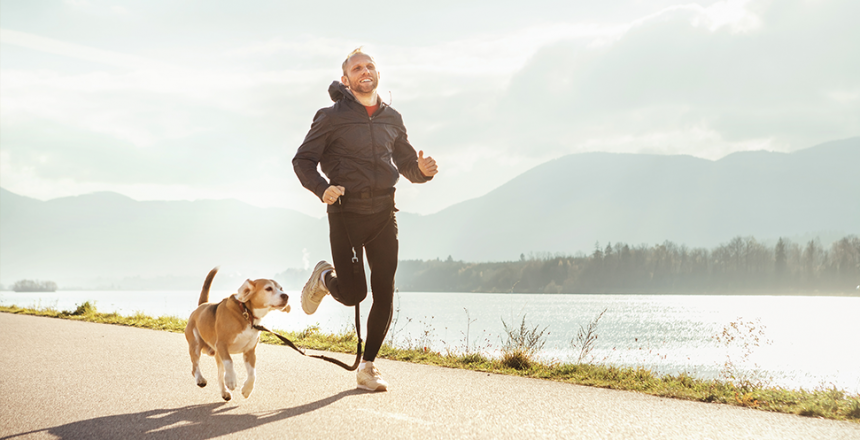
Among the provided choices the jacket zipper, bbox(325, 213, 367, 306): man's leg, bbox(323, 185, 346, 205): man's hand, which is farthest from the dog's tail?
the jacket zipper

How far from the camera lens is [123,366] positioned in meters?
6.58

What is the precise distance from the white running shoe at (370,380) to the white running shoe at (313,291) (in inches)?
31.3

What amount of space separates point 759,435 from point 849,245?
21211cm

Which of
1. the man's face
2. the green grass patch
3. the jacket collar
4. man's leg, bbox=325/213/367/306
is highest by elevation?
the man's face

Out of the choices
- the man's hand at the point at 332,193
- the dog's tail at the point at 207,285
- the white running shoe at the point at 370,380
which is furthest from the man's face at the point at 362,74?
the white running shoe at the point at 370,380

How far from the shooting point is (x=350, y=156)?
17.1 ft

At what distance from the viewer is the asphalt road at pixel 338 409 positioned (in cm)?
379

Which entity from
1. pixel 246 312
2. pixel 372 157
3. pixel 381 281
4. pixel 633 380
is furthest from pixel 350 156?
A: pixel 633 380

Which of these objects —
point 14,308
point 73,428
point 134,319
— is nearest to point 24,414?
point 73,428

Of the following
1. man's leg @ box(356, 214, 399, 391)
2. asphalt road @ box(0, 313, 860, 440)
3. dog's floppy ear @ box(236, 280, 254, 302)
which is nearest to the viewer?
asphalt road @ box(0, 313, 860, 440)

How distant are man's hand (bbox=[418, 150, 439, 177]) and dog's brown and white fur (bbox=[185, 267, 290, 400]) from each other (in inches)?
66.1

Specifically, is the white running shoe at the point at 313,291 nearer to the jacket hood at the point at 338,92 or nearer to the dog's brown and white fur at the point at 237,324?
the dog's brown and white fur at the point at 237,324

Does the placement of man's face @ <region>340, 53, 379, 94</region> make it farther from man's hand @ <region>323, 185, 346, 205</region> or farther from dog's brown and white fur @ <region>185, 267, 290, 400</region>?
dog's brown and white fur @ <region>185, 267, 290, 400</region>

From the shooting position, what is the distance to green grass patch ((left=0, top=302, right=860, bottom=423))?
486cm
